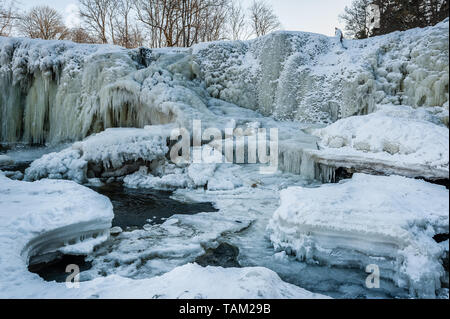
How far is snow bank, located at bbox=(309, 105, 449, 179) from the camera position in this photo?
5012 millimetres

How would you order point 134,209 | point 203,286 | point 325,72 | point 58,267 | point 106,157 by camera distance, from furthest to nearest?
point 325,72 → point 106,157 → point 134,209 → point 58,267 → point 203,286

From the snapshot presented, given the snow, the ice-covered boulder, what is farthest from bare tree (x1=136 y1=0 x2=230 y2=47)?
the ice-covered boulder

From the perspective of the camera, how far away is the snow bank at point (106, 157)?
803 cm

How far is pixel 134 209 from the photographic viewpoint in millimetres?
6203

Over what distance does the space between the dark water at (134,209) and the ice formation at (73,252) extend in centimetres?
18

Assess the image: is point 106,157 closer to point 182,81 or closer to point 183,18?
point 182,81

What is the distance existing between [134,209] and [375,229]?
449cm

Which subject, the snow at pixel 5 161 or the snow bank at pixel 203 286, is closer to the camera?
the snow bank at pixel 203 286

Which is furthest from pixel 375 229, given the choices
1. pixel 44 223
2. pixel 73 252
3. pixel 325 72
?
pixel 325 72

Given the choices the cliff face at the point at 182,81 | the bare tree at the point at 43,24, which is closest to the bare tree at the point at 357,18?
the cliff face at the point at 182,81

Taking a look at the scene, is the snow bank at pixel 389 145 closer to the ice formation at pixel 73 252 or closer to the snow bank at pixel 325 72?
the snow bank at pixel 325 72

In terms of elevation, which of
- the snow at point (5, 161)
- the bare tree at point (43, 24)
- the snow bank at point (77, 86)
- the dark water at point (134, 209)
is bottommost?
the dark water at point (134, 209)

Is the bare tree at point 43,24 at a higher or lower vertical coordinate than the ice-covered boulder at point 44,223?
higher

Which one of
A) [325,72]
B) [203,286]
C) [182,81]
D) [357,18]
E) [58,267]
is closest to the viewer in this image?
[203,286]
